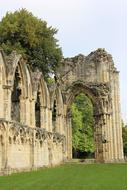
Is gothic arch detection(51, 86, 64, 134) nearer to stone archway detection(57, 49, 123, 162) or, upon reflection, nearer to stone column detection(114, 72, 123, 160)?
stone archway detection(57, 49, 123, 162)

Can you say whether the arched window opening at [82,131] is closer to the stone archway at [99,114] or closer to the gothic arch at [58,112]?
the stone archway at [99,114]

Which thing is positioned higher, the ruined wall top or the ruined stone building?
the ruined wall top

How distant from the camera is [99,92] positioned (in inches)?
1378

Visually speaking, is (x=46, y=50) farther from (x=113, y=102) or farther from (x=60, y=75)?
(x=113, y=102)

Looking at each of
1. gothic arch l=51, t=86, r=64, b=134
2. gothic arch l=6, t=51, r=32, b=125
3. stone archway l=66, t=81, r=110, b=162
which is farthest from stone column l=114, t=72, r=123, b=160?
gothic arch l=6, t=51, r=32, b=125

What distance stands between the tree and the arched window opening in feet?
35.4

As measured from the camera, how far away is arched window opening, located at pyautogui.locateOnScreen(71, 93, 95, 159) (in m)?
47.8

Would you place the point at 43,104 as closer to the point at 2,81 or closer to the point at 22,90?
the point at 22,90

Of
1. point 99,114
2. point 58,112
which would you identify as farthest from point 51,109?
point 99,114

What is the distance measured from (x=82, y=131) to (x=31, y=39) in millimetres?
18332

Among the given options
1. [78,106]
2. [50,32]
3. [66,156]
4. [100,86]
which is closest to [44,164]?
[66,156]

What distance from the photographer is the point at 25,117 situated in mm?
25172

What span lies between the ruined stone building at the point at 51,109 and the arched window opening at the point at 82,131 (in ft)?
35.1

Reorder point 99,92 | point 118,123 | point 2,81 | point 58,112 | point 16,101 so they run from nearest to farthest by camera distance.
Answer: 1. point 2,81
2. point 16,101
3. point 58,112
4. point 99,92
5. point 118,123
